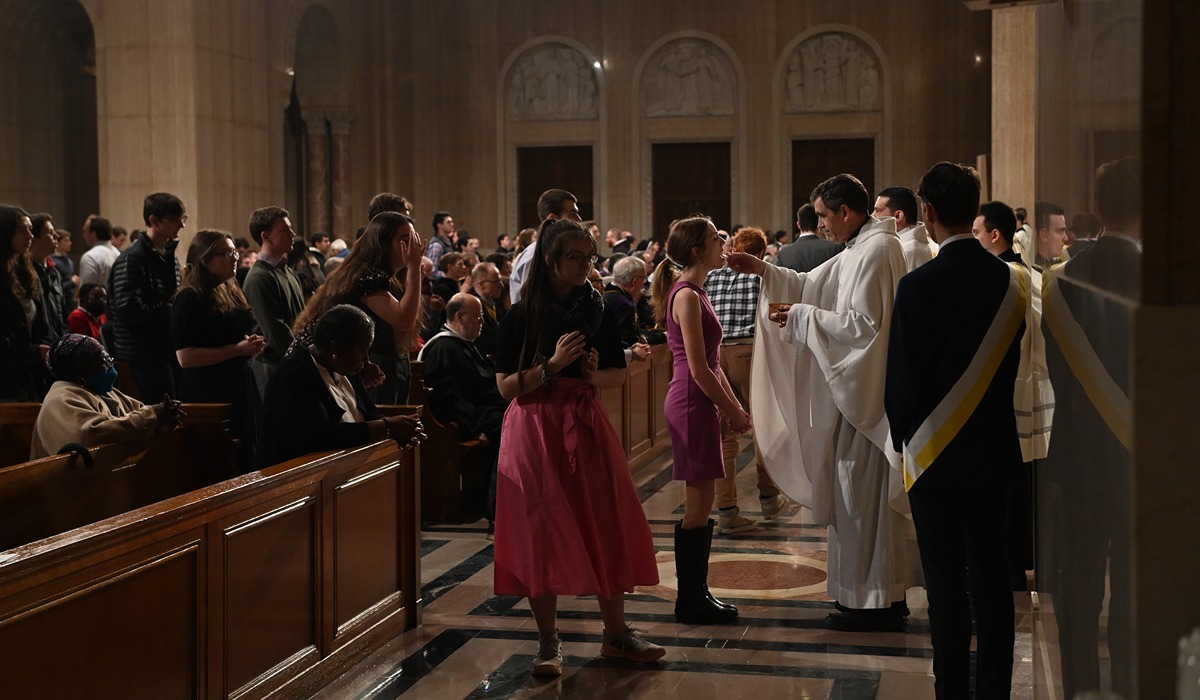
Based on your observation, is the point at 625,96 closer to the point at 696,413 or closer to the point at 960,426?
the point at 696,413

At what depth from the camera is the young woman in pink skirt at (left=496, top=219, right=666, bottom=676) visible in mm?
4738

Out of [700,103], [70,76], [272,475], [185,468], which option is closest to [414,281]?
[185,468]

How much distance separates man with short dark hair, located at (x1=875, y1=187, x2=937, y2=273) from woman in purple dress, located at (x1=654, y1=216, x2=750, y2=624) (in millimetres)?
905

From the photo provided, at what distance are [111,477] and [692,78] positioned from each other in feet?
66.5

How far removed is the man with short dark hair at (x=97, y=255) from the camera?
12.0 m

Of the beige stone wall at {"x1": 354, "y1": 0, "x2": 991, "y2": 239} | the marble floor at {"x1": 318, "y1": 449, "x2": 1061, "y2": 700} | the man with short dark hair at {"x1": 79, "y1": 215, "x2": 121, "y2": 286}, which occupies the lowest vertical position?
the marble floor at {"x1": 318, "y1": 449, "x2": 1061, "y2": 700}

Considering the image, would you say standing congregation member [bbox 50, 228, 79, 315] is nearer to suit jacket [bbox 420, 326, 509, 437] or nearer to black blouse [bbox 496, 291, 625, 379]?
suit jacket [bbox 420, 326, 509, 437]

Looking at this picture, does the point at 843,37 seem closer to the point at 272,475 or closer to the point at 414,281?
the point at 414,281

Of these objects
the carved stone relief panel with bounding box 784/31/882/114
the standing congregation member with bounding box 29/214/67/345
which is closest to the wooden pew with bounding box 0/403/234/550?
the standing congregation member with bounding box 29/214/67/345

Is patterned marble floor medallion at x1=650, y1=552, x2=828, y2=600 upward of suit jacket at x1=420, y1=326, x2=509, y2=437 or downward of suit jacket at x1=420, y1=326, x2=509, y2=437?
downward

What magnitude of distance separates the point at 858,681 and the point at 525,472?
1.46 m

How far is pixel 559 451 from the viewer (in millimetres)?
4789

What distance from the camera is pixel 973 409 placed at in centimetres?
371

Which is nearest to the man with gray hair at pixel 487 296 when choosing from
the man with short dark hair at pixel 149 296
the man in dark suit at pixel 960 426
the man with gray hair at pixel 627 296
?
the man with gray hair at pixel 627 296
